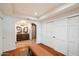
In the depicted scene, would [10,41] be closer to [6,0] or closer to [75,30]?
[75,30]

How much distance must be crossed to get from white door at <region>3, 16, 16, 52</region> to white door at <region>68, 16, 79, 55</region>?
9.02 feet

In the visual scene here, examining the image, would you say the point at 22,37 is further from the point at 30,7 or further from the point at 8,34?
the point at 30,7

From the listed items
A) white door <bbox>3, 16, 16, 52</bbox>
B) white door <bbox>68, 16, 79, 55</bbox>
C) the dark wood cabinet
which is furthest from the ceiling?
the dark wood cabinet

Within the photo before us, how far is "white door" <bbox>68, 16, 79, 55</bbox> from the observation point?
2.84m

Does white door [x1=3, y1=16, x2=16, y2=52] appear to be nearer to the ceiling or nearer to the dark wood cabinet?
the ceiling

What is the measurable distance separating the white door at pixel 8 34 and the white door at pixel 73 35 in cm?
275

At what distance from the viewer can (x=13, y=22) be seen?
4.39 metres

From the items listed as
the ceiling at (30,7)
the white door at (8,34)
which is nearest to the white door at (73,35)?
the ceiling at (30,7)

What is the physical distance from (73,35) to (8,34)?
2938 millimetres

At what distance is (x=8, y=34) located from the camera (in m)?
4.14

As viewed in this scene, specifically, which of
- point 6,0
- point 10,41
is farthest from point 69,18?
point 10,41

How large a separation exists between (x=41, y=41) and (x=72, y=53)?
10.6 feet

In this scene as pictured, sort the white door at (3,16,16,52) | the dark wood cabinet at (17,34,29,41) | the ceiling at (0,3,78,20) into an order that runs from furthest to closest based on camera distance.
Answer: the dark wood cabinet at (17,34,29,41) < the white door at (3,16,16,52) < the ceiling at (0,3,78,20)

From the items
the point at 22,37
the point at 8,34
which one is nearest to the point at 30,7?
the point at 8,34
